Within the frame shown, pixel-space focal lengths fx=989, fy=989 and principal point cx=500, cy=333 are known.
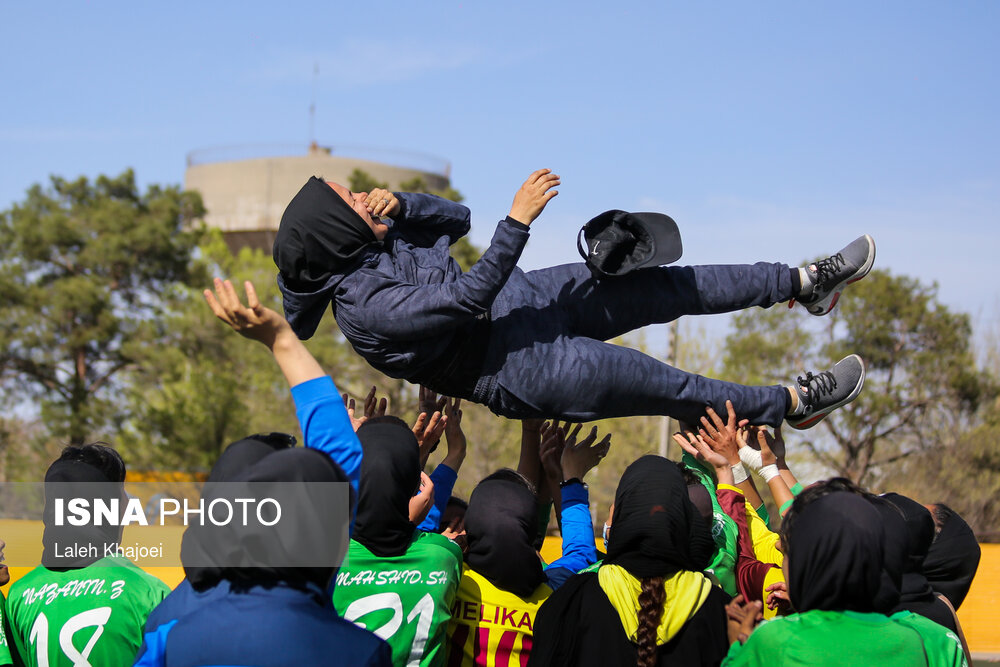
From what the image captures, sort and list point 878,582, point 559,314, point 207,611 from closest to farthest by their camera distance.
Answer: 1. point 207,611
2. point 878,582
3. point 559,314

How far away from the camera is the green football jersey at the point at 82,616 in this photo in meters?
3.26

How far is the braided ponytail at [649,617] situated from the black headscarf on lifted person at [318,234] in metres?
1.61

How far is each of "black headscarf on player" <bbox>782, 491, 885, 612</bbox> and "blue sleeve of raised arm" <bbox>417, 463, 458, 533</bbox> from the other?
1.58m

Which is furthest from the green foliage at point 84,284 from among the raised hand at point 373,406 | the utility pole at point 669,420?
the raised hand at point 373,406

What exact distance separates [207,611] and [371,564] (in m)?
1.00

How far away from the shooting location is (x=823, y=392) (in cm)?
430

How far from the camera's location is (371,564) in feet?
10.4

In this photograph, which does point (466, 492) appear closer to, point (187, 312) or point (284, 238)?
point (187, 312)

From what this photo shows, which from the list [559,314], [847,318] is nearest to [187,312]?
[847,318]

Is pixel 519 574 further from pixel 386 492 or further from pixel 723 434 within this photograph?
pixel 723 434

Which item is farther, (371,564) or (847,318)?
(847,318)

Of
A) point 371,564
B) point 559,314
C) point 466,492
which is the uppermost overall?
point 559,314

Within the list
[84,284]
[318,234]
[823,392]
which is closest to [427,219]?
[318,234]

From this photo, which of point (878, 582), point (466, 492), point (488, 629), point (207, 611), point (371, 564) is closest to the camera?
point (207, 611)
